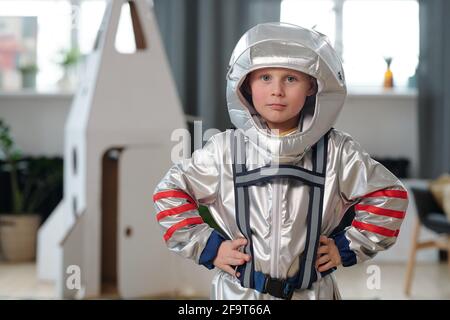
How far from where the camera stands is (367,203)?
2.14ft

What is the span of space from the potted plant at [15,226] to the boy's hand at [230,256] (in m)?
2.15

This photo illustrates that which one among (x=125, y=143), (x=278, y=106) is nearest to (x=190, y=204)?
(x=278, y=106)

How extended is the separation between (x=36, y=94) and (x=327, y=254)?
241 centimetres

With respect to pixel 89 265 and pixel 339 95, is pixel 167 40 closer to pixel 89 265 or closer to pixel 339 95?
pixel 89 265

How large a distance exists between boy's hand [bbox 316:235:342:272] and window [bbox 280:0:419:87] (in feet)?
0.89

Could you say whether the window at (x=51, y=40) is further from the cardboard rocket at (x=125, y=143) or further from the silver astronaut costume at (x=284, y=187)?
the silver astronaut costume at (x=284, y=187)

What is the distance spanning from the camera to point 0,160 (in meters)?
2.88

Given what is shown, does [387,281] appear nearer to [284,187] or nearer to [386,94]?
[284,187]

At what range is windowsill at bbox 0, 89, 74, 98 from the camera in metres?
2.88

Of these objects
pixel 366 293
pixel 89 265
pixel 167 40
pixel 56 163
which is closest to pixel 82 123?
pixel 89 265

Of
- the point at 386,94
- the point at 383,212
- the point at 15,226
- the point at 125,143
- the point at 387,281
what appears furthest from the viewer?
the point at 15,226

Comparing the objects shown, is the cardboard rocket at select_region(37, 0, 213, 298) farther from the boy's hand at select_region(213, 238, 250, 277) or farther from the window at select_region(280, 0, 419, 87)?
the boy's hand at select_region(213, 238, 250, 277)

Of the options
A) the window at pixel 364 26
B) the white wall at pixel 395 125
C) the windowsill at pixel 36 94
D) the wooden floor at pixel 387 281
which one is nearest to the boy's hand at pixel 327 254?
the window at pixel 364 26

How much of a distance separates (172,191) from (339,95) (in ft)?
0.59
